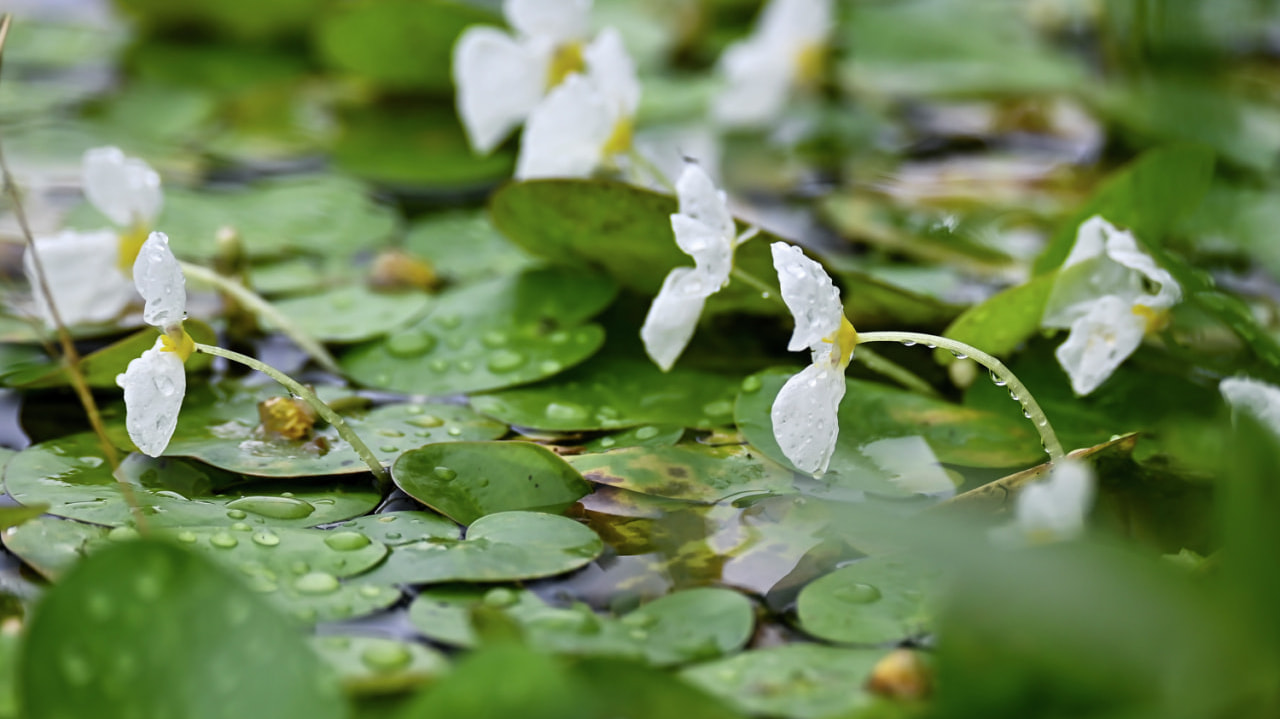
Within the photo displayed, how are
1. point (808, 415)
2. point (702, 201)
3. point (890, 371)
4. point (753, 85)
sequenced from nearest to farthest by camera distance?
point (808, 415) < point (702, 201) < point (890, 371) < point (753, 85)

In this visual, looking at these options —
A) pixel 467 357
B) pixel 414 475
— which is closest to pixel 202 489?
pixel 414 475

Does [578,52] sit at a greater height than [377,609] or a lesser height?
greater

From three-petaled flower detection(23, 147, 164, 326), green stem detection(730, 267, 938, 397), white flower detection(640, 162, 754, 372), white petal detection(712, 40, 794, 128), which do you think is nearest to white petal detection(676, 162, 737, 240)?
white flower detection(640, 162, 754, 372)

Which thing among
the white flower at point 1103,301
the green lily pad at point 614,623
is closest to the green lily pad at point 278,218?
the green lily pad at point 614,623

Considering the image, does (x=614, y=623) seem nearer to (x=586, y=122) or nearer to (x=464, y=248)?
(x=586, y=122)

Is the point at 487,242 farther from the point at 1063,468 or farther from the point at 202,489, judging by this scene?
the point at 1063,468

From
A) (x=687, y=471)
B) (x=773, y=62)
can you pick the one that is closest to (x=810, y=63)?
(x=773, y=62)

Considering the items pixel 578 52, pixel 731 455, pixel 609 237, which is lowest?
pixel 731 455

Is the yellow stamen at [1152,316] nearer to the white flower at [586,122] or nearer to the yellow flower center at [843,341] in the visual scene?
the yellow flower center at [843,341]
